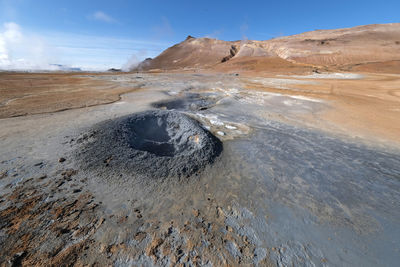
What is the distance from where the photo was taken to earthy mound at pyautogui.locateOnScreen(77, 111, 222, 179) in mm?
2992

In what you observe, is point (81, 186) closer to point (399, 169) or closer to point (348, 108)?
point (399, 169)

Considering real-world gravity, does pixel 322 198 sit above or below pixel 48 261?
below

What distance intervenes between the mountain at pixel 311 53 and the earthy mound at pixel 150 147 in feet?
91.2

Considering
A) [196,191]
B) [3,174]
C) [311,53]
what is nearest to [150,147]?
[196,191]

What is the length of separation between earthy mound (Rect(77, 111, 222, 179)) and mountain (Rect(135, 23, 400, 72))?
27.8 meters

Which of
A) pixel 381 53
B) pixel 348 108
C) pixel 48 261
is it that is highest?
pixel 381 53

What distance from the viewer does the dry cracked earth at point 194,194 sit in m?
1.74

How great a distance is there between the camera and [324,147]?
13.1 feet

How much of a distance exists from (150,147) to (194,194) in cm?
186

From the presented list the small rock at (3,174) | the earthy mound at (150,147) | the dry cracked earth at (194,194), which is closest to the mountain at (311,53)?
the dry cracked earth at (194,194)

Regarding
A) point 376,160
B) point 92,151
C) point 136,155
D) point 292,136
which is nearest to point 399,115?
point 376,160

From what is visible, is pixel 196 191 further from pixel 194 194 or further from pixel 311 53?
pixel 311 53

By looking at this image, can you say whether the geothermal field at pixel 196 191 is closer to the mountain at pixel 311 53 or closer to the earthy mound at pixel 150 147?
the earthy mound at pixel 150 147

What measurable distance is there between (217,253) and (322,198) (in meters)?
1.87
